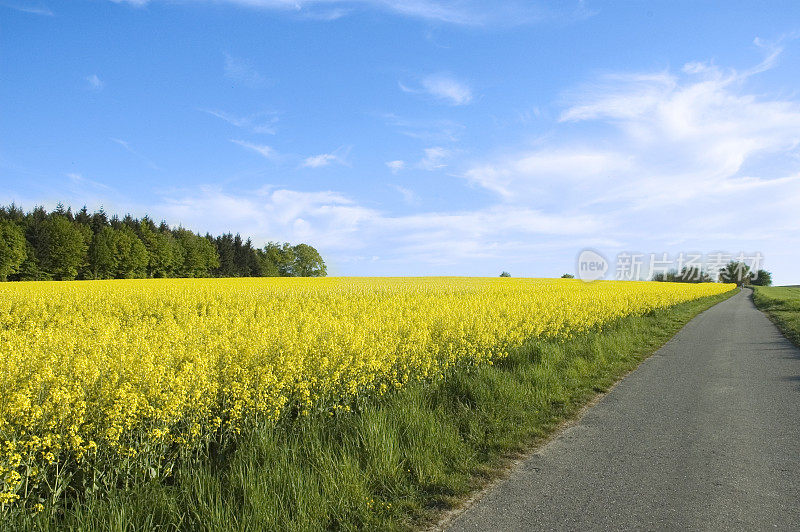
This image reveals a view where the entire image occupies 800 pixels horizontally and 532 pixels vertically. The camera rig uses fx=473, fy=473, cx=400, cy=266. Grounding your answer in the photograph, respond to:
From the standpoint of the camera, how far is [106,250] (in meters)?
66.6

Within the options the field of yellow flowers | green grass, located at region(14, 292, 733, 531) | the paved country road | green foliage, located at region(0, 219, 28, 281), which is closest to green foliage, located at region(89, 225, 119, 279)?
green foliage, located at region(0, 219, 28, 281)

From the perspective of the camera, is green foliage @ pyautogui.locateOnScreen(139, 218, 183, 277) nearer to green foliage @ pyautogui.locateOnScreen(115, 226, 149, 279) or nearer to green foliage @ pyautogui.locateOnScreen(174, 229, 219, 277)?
green foliage @ pyautogui.locateOnScreen(174, 229, 219, 277)

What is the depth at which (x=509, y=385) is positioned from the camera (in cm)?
709

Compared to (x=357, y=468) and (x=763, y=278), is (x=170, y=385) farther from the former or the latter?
(x=763, y=278)

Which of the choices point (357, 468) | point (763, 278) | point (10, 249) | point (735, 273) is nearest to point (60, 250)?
point (10, 249)

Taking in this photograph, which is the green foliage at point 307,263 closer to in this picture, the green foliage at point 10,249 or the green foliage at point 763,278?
the green foliage at point 10,249

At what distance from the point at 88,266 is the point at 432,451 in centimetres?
7628

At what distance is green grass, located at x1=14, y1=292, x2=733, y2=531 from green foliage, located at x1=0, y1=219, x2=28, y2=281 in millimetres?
69009

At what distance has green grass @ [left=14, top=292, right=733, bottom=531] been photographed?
3.66 meters

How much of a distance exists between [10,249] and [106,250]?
10.9m

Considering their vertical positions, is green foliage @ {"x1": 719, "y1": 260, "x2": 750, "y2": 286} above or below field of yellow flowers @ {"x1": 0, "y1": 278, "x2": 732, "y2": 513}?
above

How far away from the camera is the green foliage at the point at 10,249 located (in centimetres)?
5686

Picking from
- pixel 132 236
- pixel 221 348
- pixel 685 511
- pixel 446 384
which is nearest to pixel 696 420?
pixel 685 511

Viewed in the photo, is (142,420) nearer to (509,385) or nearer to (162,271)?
(509,385)
